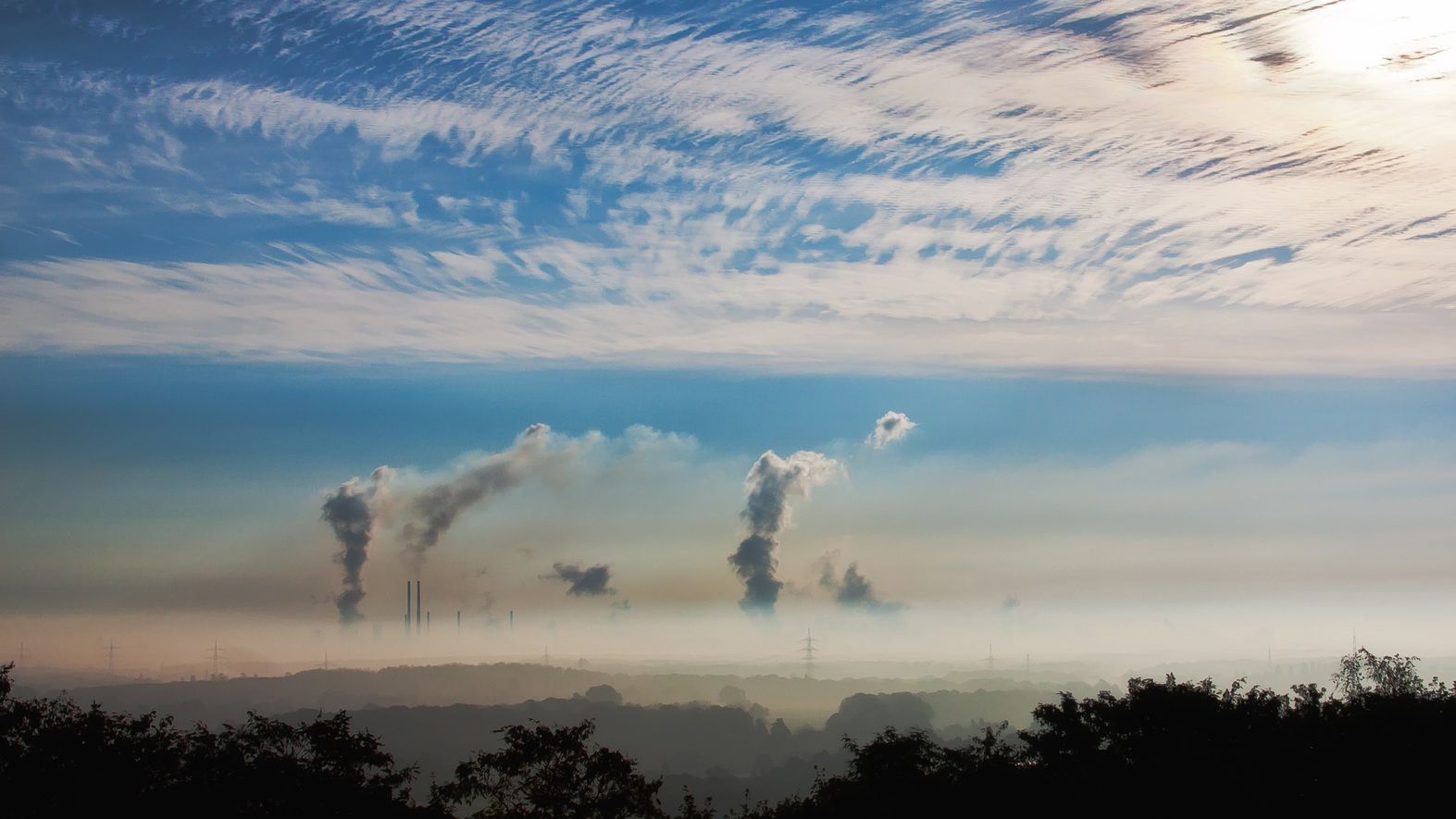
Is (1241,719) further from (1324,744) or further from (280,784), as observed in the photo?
(280,784)

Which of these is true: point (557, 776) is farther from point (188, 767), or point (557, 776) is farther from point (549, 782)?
point (188, 767)

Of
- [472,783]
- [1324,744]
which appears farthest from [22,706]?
[1324,744]

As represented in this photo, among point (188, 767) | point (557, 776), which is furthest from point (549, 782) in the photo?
point (188, 767)

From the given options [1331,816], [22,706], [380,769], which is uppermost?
[22,706]
